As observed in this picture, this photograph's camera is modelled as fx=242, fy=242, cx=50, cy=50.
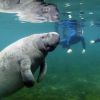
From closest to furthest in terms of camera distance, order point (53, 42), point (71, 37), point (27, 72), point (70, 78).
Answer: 1. point (27, 72)
2. point (53, 42)
3. point (70, 78)
4. point (71, 37)

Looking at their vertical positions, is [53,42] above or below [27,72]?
above

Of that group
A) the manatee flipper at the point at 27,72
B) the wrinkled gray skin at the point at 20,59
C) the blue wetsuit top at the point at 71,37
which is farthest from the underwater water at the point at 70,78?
the manatee flipper at the point at 27,72

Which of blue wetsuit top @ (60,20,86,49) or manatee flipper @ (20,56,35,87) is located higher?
manatee flipper @ (20,56,35,87)

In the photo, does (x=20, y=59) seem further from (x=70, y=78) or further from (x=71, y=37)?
(x=71, y=37)

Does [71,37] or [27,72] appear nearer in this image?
[27,72]

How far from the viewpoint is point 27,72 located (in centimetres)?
625

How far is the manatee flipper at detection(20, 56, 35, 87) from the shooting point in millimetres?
6152

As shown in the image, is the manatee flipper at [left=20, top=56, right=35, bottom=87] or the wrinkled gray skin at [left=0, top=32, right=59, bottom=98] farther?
the wrinkled gray skin at [left=0, top=32, right=59, bottom=98]

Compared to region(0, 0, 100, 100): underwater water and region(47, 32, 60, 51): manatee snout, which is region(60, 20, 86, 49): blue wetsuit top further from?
region(47, 32, 60, 51): manatee snout

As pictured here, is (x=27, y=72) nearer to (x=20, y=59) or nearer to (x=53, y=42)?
(x=20, y=59)

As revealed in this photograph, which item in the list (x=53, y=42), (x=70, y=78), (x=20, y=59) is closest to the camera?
(x=20, y=59)

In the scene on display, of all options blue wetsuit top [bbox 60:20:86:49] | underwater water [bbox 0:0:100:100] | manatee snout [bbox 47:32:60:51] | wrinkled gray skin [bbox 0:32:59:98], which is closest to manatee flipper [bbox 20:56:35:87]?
wrinkled gray skin [bbox 0:32:59:98]

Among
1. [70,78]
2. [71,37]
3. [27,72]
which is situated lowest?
[70,78]

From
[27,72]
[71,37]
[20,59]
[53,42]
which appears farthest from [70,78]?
[27,72]
